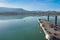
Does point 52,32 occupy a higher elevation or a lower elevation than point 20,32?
higher

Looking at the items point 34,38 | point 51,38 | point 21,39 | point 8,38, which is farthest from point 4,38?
point 51,38

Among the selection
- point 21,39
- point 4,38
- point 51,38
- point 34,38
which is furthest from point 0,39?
point 51,38

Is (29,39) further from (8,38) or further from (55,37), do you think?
(55,37)

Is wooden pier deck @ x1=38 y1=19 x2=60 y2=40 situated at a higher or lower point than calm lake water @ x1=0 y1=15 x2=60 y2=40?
higher

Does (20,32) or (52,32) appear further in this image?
(20,32)

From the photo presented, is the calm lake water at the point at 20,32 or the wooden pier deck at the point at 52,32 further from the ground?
the wooden pier deck at the point at 52,32

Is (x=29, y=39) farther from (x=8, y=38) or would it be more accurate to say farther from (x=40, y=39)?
(x=8, y=38)

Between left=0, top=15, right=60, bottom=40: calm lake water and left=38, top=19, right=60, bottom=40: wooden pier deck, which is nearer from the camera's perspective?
left=38, top=19, right=60, bottom=40: wooden pier deck

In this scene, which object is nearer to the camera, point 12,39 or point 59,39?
point 59,39

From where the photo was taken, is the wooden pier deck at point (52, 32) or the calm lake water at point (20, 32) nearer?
the wooden pier deck at point (52, 32)
